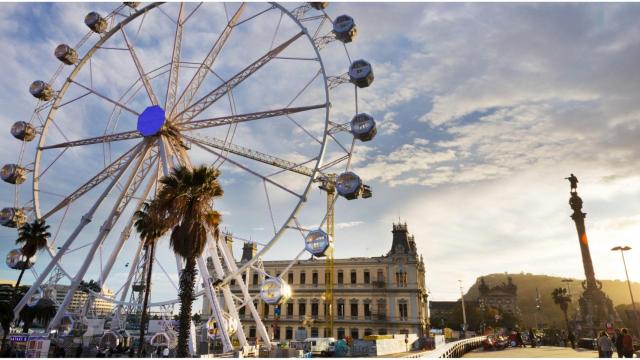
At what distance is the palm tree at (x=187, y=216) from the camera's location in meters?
18.5

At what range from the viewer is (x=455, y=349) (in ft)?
121

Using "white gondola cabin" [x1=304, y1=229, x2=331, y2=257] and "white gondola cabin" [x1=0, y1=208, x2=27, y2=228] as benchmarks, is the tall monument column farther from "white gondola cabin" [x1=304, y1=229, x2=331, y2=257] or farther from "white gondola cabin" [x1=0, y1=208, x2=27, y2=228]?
"white gondola cabin" [x1=0, y1=208, x2=27, y2=228]

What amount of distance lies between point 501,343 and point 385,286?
19.0 meters

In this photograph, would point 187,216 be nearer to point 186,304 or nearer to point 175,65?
point 186,304

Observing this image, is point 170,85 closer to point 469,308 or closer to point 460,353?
point 460,353

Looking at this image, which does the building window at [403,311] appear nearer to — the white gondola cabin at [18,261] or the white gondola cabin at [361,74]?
the white gondola cabin at [361,74]

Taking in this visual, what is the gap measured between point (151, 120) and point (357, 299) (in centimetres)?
4434

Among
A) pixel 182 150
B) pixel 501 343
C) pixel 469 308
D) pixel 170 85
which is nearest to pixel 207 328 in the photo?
pixel 182 150

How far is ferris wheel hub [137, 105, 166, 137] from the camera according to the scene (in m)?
28.7

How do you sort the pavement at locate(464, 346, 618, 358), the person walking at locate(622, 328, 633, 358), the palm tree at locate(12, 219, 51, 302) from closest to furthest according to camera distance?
the person walking at locate(622, 328, 633, 358), the pavement at locate(464, 346, 618, 358), the palm tree at locate(12, 219, 51, 302)

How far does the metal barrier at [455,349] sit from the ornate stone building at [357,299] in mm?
9620

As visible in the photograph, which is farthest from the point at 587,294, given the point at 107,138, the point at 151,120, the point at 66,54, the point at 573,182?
the point at 66,54

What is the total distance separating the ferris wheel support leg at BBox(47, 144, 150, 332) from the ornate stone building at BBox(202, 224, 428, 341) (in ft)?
111

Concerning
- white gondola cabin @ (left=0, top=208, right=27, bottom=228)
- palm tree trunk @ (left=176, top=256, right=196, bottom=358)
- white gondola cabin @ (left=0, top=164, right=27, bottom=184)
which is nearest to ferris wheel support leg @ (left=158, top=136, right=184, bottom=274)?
palm tree trunk @ (left=176, top=256, right=196, bottom=358)
